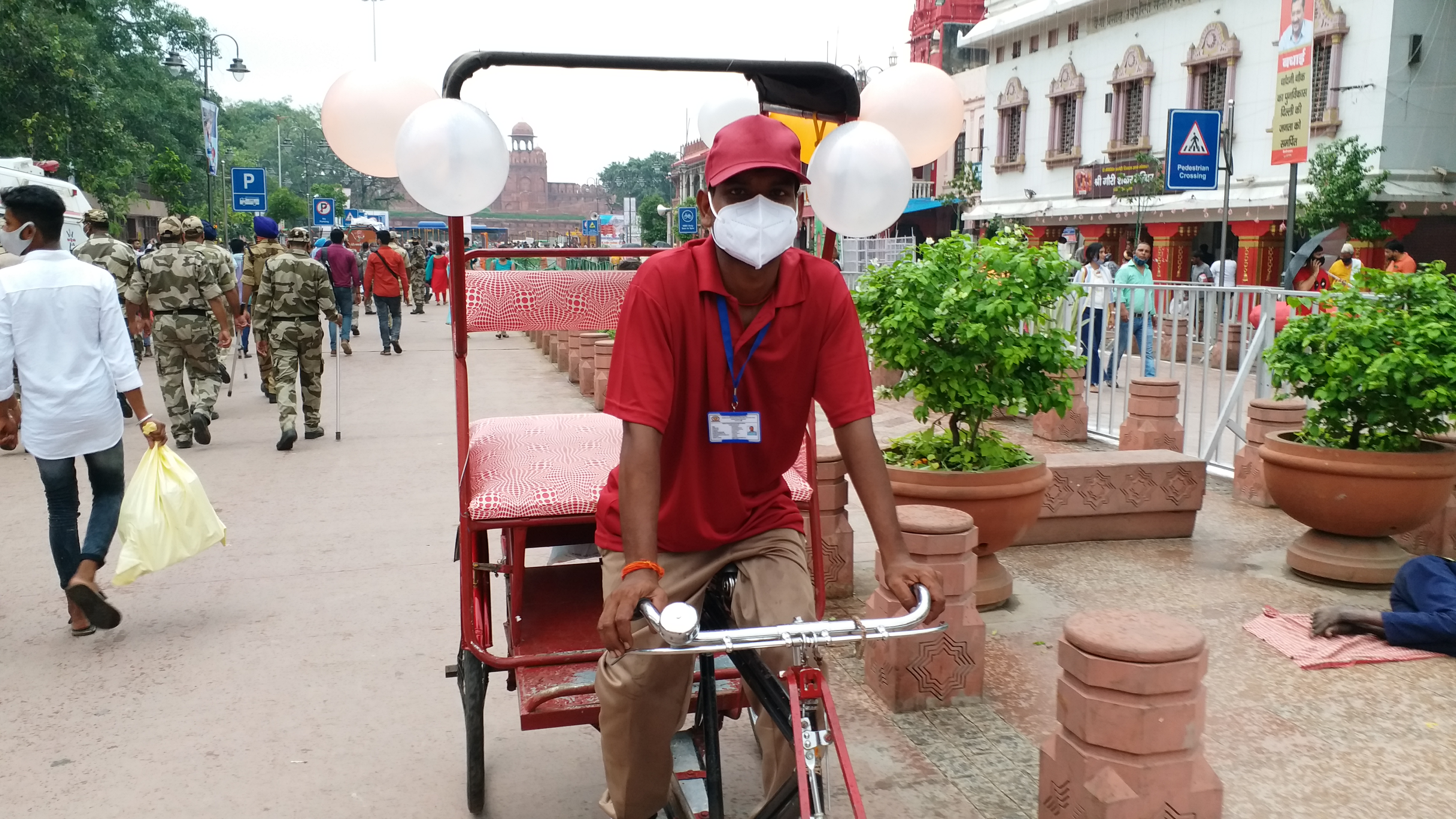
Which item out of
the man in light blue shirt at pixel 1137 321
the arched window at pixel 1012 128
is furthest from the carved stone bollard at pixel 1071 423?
the arched window at pixel 1012 128

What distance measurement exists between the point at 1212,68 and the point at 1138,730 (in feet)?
90.1

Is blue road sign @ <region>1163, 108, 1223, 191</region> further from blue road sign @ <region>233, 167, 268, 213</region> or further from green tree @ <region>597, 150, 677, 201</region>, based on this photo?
green tree @ <region>597, 150, 677, 201</region>

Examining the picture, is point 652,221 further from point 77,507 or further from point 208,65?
point 77,507

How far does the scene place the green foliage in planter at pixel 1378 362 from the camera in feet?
16.6

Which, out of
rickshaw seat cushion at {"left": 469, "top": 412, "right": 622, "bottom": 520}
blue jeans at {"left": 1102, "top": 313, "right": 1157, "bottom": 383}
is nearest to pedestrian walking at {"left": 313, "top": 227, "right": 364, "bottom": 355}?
blue jeans at {"left": 1102, "top": 313, "right": 1157, "bottom": 383}

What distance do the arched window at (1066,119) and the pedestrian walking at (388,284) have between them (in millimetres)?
20318

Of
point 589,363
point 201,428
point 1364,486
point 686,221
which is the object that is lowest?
point 201,428

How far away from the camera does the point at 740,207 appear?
2.39 meters

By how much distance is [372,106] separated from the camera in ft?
11.2

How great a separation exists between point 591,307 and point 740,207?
1582mm

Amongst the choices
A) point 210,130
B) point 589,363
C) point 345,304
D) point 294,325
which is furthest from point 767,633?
point 210,130

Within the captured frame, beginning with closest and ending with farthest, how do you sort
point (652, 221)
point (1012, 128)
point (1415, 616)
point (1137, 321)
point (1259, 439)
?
point (1415, 616) → point (1259, 439) → point (1137, 321) → point (1012, 128) → point (652, 221)

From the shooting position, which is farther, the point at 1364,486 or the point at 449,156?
the point at 1364,486

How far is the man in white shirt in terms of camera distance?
4.87m
